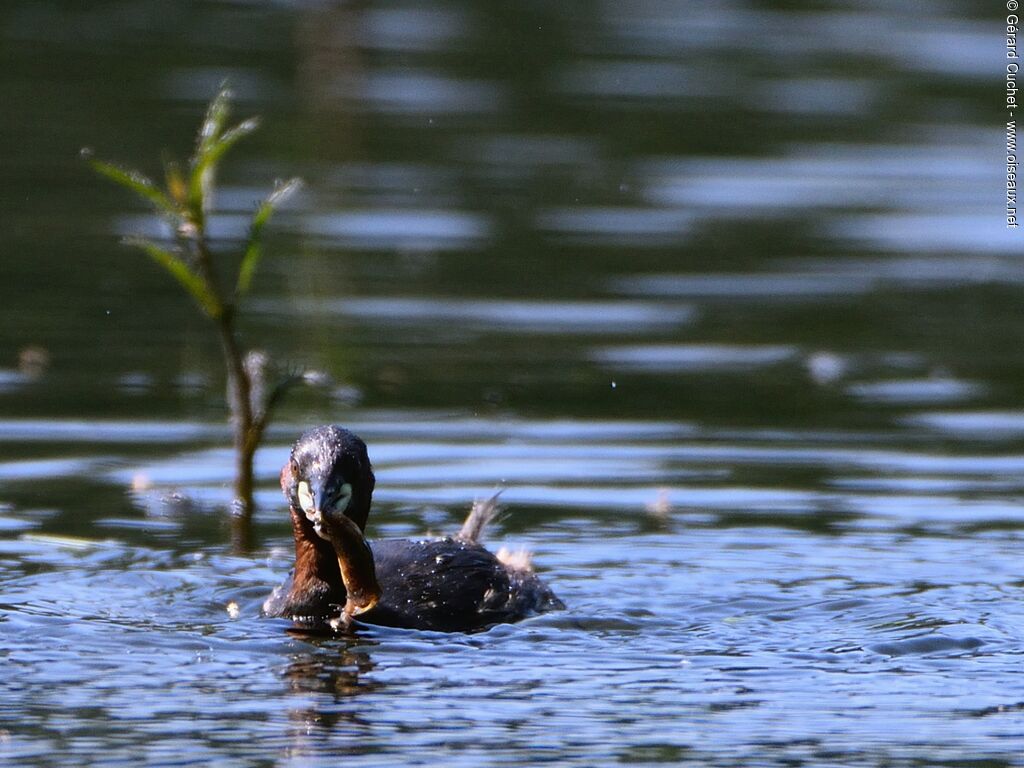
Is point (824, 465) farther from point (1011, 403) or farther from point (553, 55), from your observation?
point (553, 55)

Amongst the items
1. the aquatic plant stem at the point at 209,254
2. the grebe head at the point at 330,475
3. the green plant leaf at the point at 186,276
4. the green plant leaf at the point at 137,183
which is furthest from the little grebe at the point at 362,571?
the green plant leaf at the point at 137,183

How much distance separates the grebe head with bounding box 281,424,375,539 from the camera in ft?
24.6

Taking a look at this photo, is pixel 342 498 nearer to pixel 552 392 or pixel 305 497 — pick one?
pixel 305 497

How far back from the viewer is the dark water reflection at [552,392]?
6.77 metres

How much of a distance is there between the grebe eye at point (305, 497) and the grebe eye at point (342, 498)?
0.08 metres

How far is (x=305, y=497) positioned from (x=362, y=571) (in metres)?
0.32

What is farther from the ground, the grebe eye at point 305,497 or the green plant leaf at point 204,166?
the green plant leaf at point 204,166

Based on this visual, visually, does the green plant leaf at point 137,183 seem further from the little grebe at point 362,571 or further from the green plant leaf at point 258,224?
the little grebe at point 362,571

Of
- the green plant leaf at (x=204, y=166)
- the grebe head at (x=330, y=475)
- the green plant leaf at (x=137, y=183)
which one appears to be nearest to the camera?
the grebe head at (x=330, y=475)

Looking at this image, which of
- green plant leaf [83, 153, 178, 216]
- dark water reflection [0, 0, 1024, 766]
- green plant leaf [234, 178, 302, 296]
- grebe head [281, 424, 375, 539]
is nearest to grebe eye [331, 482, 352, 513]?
grebe head [281, 424, 375, 539]

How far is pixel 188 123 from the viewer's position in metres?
18.0

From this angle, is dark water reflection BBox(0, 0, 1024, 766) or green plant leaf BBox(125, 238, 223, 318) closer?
dark water reflection BBox(0, 0, 1024, 766)

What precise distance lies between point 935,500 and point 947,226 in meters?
6.57

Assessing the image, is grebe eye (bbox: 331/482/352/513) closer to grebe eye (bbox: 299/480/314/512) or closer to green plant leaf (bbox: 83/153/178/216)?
grebe eye (bbox: 299/480/314/512)
